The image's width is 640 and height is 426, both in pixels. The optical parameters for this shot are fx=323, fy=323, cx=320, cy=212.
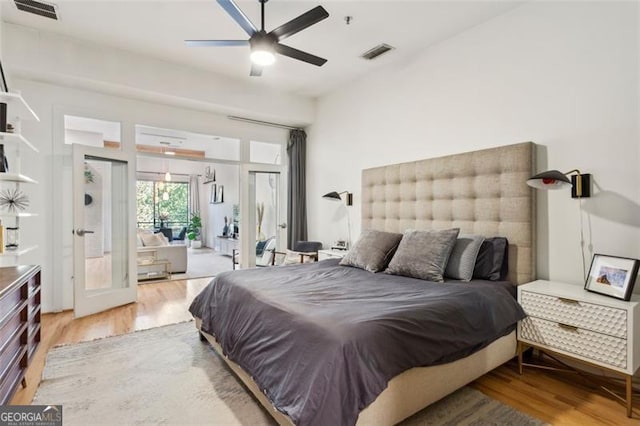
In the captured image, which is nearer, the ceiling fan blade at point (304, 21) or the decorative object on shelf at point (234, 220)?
the ceiling fan blade at point (304, 21)

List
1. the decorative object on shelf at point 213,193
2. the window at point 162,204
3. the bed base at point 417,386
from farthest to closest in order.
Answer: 1. the window at point 162,204
2. the decorative object on shelf at point 213,193
3. the bed base at point 417,386

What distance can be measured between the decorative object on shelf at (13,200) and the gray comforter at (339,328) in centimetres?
241

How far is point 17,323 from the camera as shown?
1.93 metres

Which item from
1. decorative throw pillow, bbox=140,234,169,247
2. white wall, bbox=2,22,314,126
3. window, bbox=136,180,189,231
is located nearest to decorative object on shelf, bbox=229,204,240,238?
decorative throw pillow, bbox=140,234,169,247

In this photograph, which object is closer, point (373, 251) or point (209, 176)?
point (373, 251)

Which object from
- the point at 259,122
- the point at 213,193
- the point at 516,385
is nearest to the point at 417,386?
the point at 516,385

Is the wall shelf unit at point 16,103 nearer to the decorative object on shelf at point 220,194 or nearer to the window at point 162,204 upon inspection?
the decorative object on shelf at point 220,194

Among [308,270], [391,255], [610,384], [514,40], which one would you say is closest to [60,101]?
[308,270]

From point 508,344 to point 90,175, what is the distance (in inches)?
189

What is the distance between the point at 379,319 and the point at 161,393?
159 cm

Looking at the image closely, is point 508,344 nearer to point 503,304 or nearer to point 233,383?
point 503,304

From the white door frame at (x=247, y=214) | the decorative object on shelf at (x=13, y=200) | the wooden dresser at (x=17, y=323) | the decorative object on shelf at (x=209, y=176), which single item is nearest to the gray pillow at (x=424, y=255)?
the wooden dresser at (x=17, y=323)

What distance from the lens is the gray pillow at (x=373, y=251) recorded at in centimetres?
313

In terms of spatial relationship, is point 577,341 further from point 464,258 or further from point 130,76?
point 130,76
